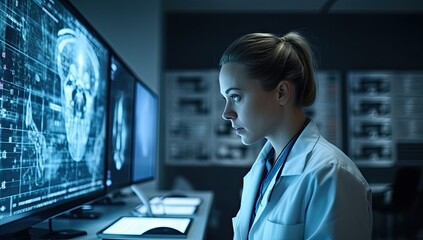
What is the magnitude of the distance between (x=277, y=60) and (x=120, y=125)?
3.02 feet

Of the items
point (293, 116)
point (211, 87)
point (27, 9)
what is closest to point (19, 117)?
point (27, 9)

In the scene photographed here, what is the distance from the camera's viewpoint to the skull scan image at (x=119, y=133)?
1.67 m

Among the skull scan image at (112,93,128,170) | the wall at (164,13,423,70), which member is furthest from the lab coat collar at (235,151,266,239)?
the wall at (164,13,423,70)

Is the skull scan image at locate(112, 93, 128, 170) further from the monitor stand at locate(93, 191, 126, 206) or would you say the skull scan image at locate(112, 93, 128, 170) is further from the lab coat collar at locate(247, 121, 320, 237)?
the lab coat collar at locate(247, 121, 320, 237)

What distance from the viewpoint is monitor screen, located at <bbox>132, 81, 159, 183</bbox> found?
82.7 inches

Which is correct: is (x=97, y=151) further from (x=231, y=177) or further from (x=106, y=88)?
(x=231, y=177)

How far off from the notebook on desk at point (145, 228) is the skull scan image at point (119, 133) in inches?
12.7

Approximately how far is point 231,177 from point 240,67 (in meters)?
3.27

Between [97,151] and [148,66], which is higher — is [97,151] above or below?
below

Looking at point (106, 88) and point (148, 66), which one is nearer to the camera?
point (106, 88)

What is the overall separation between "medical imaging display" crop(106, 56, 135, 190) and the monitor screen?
12 centimetres

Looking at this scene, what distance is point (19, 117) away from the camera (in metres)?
0.84

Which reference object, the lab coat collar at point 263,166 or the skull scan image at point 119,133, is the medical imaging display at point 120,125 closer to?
the skull scan image at point 119,133

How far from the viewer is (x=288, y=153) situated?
1.11m
